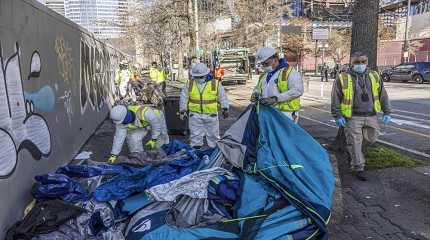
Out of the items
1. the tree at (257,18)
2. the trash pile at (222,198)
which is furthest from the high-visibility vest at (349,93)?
the tree at (257,18)

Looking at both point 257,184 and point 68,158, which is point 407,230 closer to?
point 257,184

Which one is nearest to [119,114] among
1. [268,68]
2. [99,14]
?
[268,68]

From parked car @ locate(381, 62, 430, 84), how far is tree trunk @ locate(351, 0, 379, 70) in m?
25.2

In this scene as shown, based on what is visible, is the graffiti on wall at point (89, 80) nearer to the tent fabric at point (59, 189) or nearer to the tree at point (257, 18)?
the tent fabric at point (59, 189)

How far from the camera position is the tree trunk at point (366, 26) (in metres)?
7.89

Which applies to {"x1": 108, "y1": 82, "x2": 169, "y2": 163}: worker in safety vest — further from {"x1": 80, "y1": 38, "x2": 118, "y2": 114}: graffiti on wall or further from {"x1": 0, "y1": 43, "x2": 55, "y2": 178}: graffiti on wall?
{"x1": 80, "y1": 38, "x2": 118, "y2": 114}: graffiti on wall

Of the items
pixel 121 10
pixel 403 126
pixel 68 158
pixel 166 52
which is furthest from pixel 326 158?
pixel 166 52

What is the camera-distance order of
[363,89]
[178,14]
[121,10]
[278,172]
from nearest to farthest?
[278,172] < [363,89] < [178,14] < [121,10]

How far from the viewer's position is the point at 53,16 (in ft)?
23.9

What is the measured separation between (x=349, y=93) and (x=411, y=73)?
28556mm

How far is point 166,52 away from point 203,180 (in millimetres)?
47194

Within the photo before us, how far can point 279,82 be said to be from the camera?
21.5 ft

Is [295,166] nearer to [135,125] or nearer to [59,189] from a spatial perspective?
[59,189]

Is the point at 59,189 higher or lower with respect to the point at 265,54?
lower
